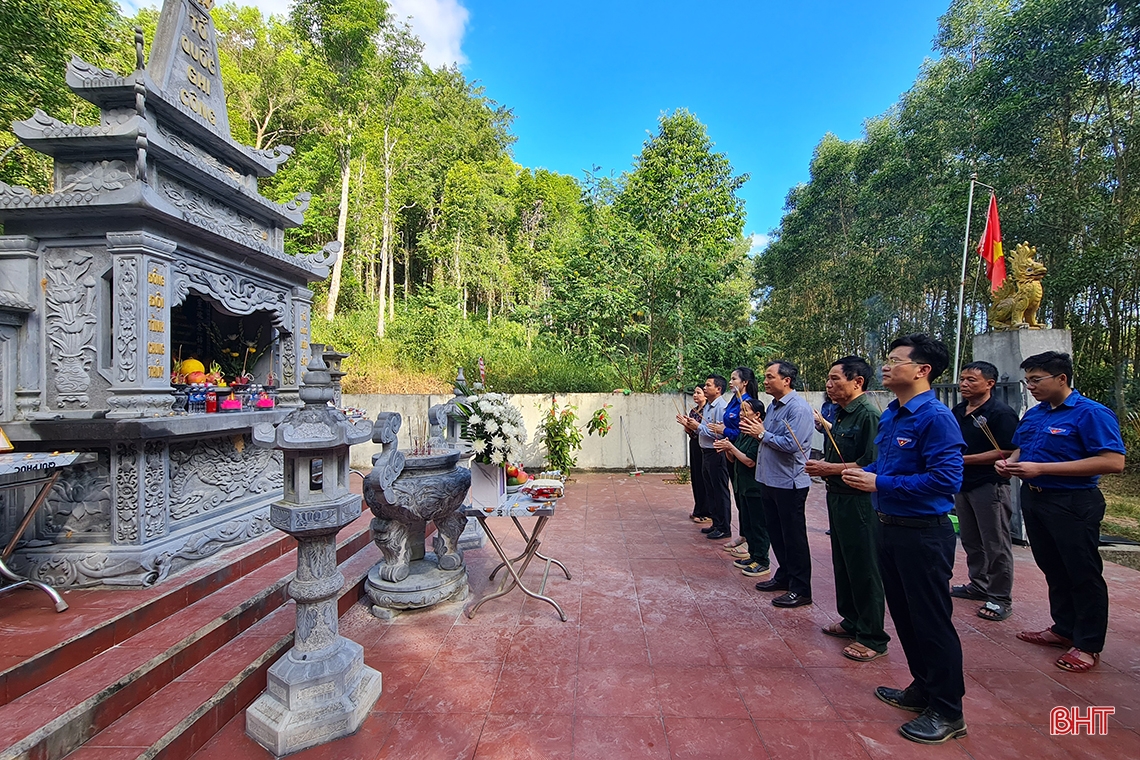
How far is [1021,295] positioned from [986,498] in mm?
3043

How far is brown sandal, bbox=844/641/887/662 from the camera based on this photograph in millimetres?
2523

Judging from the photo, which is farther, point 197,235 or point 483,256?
point 483,256

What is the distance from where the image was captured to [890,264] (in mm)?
12336

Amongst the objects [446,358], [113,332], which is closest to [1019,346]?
[113,332]

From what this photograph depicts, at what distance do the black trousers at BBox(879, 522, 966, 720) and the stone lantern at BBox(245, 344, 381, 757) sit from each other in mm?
2430

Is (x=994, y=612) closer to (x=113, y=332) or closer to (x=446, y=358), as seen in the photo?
(x=113, y=332)

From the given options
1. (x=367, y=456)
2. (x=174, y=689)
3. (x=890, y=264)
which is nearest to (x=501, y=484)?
(x=174, y=689)

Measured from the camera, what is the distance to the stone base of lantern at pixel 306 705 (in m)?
1.95

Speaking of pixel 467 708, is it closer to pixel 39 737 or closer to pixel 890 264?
pixel 39 737

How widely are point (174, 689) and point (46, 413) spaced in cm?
215

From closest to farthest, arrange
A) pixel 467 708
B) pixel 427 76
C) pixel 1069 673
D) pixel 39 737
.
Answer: pixel 39 737, pixel 467 708, pixel 1069 673, pixel 427 76

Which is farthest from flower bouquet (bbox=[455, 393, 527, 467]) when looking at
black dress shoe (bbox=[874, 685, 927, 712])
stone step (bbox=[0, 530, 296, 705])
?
black dress shoe (bbox=[874, 685, 927, 712])

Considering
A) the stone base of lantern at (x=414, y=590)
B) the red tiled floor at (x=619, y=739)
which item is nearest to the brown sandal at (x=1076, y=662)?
the red tiled floor at (x=619, y=739)

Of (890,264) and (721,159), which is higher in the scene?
(721,159)
